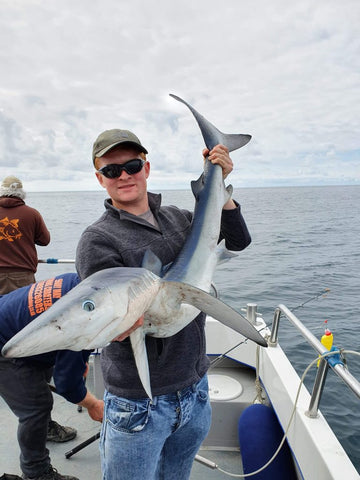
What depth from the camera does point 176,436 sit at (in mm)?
1870

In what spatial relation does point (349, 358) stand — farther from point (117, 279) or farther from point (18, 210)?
point (117, 279)

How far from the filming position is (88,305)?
1189 millimetres

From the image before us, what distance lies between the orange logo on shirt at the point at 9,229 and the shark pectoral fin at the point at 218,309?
136 inches

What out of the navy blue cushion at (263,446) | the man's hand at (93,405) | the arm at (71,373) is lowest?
the navy blue cushion at (263,446)

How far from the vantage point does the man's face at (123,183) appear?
178 centimetres

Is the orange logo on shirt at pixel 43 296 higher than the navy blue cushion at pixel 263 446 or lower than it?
higher

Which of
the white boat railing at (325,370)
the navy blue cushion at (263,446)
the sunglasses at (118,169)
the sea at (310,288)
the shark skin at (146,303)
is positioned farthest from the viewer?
the sea at (310,288)

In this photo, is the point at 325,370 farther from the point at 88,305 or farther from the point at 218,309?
the point at 88,305

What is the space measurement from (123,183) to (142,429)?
44.7 inches

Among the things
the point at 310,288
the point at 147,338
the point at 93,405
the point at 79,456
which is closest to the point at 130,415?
the point at 147,338

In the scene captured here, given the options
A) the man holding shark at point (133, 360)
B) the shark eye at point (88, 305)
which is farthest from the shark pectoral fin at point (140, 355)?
the shark eye at point (88, 305)

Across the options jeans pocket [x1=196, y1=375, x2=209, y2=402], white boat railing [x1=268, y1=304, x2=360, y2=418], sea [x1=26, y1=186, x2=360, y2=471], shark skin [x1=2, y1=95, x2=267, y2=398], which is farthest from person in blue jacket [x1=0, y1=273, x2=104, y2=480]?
sea [x1=26, y1=186, x2=360, y2=471]

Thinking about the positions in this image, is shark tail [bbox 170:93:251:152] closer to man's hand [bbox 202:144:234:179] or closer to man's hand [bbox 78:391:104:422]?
man's hand [bbox 202:144:234:179]

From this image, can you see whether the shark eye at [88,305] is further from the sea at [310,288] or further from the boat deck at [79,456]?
the sea at [310,288]
